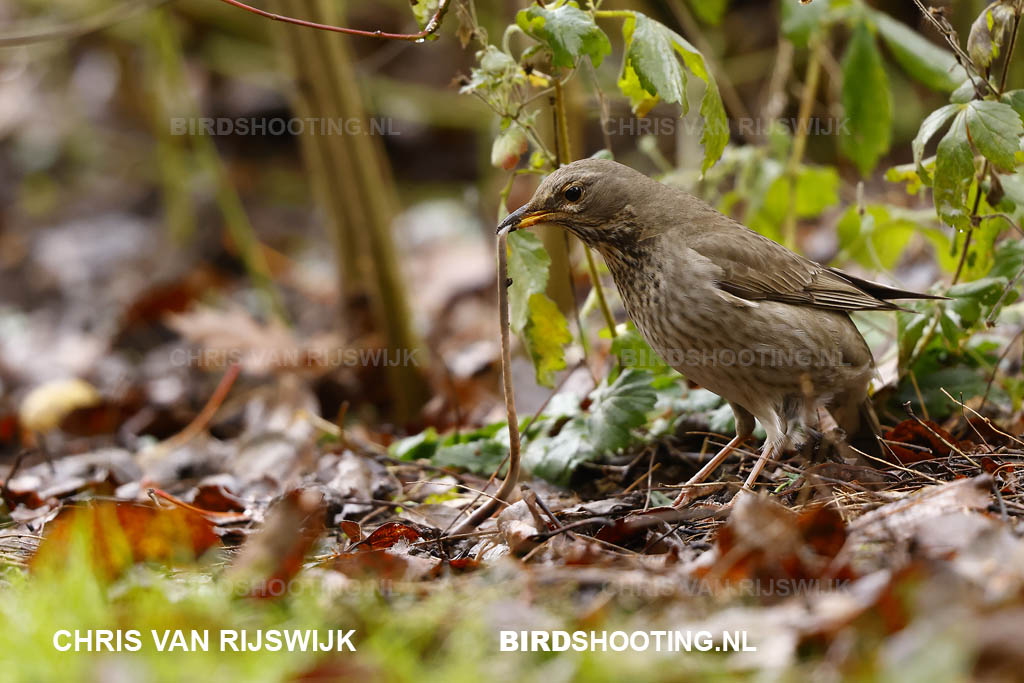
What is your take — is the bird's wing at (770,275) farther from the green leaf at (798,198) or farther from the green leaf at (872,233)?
the green leaf at (798,198)

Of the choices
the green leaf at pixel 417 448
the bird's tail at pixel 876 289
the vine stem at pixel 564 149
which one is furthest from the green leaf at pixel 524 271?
the bird's tail at pixel 876 289

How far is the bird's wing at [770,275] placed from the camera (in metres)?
3.77

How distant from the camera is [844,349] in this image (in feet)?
12.4

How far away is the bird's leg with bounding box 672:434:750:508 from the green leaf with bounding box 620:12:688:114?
132 centimetres

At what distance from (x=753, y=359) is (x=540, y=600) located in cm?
156

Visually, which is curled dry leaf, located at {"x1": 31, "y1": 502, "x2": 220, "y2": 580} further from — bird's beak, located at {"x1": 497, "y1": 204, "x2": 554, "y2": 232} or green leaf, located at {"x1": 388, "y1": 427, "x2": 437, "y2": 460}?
bird's beak, located at {"x1": 497, "y1": 204, "x2": 554, "y2": 232}

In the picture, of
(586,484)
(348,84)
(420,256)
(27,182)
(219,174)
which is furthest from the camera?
(27,182)

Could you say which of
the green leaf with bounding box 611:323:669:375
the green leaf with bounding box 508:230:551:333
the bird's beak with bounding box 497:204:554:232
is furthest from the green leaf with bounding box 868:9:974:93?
the green leaf with bounding box 508:230:551:333

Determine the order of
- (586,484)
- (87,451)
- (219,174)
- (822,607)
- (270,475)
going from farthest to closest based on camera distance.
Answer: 1. (219,174)
2. (87,451)
3. (270,475)
4. (586,484)
5. (822,607)

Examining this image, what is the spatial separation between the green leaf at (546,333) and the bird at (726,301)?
1.03 ft

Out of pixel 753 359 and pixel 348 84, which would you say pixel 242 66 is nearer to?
pixel 348 84

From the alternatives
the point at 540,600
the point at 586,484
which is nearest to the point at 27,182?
the point at 586,484

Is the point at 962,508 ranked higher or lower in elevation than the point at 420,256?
higher

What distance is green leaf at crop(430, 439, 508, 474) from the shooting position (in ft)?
13.4
